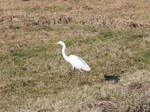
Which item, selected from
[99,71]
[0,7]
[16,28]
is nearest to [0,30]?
[16,28]

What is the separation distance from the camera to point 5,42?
19.1m

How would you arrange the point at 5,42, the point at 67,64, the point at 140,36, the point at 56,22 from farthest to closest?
the point at 56,22
the point at 140,36
the point at 5,42
the point at 67,64

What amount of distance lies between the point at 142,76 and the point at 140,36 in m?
9.34

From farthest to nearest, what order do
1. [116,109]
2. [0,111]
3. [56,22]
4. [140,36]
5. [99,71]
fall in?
[56,22] → [140,36] → [99,71] → [0,111] → [116,109]

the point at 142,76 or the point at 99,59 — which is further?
the point at 99,59

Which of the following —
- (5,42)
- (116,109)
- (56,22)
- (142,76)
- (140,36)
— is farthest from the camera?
(56,22)

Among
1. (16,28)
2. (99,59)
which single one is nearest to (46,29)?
(16,28)

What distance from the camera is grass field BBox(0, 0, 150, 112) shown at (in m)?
9.04

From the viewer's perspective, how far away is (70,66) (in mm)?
14930

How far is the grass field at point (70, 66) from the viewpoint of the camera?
9.04m

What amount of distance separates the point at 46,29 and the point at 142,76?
443 inches

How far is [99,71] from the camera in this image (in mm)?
14000

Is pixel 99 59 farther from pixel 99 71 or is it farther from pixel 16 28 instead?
pixel 16 28

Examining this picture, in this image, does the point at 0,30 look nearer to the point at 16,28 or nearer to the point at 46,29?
the point at 16,28
